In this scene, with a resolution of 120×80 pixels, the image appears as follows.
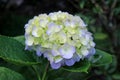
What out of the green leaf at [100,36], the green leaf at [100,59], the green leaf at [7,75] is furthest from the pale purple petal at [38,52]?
the green leaf at [100,36]

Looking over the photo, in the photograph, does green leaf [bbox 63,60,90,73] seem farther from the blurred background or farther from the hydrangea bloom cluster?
the blurred background

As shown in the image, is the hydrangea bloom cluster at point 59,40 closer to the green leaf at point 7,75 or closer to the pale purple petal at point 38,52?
the pale purple petal at point 38,52

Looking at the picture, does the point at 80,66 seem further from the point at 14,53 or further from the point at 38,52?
the point at 14,53

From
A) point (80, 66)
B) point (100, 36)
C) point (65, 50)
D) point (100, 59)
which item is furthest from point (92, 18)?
point (65, 50)

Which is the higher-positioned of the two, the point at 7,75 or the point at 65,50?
the point at 65,50

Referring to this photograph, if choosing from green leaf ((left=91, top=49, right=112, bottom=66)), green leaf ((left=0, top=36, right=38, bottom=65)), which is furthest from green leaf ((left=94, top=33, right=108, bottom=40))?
green leaf ((left=0, top=36, right=38, bottom=65))

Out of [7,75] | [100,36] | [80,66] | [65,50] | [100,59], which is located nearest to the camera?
[65,50]
